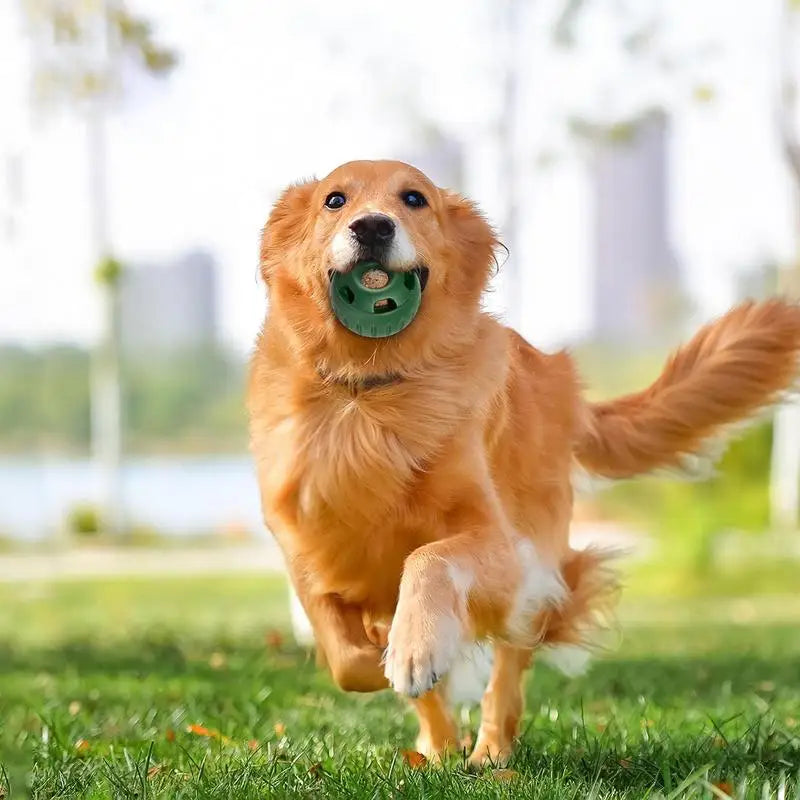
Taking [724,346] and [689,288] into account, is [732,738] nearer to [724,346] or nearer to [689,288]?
[724,346]

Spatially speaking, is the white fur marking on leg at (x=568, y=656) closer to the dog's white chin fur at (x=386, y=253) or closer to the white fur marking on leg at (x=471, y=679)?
the white fur marking on leg at (x=471, y=679)

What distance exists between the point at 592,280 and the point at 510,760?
16.9 m

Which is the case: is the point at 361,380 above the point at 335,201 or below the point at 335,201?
below

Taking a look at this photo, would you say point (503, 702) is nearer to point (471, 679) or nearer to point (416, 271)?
point (471, 679)

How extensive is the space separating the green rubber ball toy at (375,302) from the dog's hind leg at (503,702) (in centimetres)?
109

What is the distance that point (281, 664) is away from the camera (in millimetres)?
5953

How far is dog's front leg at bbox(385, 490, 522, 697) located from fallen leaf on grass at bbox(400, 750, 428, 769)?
0.28 m

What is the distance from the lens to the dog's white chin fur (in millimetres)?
2975

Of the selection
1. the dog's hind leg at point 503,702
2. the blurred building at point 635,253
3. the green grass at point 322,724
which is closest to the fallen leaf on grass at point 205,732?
the green grass at point 322,724

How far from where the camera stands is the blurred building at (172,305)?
54.6 ft

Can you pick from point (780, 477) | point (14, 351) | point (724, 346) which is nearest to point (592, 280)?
point (780, 477)

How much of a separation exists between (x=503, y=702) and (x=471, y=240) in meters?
1.40

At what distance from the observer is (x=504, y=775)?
9.41ft

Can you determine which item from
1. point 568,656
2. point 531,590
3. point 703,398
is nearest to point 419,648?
point 531,590
